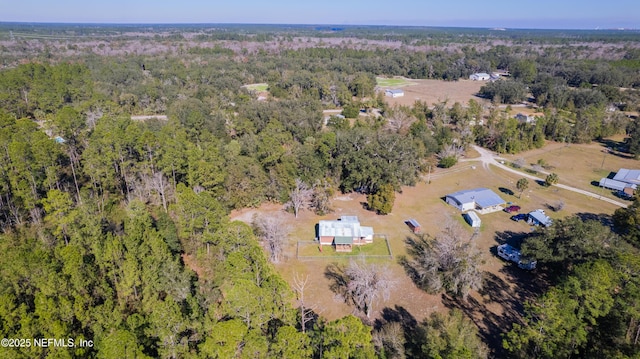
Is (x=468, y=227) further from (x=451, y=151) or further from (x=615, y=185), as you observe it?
(x=615, y=185)

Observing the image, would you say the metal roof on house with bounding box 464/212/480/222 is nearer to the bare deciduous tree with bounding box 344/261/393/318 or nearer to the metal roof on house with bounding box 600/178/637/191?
the bare deciduous tree with bounding box 344/261/393/318

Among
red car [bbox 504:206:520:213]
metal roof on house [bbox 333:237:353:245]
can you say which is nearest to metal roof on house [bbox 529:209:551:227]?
red car [bbox 504:206:520:213]

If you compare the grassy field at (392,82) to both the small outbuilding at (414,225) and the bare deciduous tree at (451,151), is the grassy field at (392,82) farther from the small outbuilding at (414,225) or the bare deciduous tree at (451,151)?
the small outbuilding at (414,225)

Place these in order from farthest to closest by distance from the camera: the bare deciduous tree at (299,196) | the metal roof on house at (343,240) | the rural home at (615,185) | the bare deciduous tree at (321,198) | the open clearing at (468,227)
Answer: the rural home at (615,185) < the bare deciduous tree at (321,198) < the bare deciduous tree at (299,196) < the metal roof on house at (343,240) < the open clearing at (468,227)

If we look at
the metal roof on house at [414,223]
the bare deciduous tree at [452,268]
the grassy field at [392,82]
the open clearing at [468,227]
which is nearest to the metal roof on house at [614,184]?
the open clearing at [468,227]

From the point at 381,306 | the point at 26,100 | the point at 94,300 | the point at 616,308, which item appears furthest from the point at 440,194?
the point at 26,100

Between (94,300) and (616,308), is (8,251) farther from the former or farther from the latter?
(616,308)

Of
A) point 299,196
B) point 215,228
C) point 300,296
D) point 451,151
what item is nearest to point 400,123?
point 451,151
